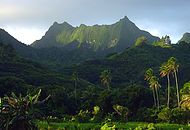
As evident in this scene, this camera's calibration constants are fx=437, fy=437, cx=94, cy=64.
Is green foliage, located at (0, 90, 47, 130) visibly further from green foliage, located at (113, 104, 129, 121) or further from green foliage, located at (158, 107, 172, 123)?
green foliage, located at (113, 104, 129, 121)

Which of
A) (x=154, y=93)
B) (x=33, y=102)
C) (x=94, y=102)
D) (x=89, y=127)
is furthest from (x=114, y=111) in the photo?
(x=33, y=102)

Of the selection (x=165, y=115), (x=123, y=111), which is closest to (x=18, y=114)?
(x=165, y=115)

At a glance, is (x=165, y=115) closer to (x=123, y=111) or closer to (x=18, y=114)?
(x=123, y=111)

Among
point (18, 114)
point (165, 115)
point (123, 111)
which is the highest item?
point (18, 114)

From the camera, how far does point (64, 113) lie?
5802 inches

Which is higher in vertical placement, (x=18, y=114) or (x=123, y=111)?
(x=18, y=114)

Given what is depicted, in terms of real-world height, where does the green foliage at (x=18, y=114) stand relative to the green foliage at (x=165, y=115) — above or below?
above

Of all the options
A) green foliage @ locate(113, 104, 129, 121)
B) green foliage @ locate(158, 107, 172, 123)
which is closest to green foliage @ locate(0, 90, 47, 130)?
green foliage @ locate(158, 107, 172, 123)

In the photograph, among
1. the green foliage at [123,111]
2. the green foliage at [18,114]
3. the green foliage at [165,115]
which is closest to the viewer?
the green foliage at [18,114]

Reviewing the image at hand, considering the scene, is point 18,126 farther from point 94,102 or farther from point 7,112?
point 94,102

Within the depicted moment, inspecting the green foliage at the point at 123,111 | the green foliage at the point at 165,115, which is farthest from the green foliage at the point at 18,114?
the green foliage at the point at 123,111

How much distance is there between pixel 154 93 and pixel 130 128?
2530 inches

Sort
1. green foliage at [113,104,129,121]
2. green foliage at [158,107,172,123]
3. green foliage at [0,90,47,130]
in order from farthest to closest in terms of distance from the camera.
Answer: green foliage at [113,104,129,121] → green foliage at [158,107,172,123] → green foliage at [0,90,47,130]

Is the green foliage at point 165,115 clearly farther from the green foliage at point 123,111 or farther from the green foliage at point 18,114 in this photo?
the green foliage at point 18,114
